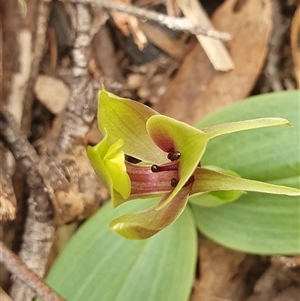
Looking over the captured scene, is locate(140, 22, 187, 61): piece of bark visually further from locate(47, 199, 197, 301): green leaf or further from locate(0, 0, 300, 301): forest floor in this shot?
locate(47, 199, 197, 301): green leaf

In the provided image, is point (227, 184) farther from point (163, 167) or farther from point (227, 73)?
point (227, 73)

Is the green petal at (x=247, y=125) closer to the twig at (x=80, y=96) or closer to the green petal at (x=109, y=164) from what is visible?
the green petal at (x=109, y=164)

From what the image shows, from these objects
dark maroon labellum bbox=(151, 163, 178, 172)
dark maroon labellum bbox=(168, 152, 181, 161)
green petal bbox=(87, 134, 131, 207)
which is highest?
green petal bbox=(87, 134, 131, 207)

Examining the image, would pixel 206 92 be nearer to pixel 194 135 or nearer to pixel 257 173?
pixel 257 173

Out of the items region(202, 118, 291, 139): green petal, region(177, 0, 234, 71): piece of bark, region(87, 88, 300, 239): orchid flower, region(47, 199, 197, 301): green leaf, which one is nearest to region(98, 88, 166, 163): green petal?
region(87, 88, 300, 239): orchid flower

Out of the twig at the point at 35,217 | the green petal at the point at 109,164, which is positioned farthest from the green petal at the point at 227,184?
the twig at the point at 35,217

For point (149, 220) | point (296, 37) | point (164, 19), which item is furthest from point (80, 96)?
point (296, 37)

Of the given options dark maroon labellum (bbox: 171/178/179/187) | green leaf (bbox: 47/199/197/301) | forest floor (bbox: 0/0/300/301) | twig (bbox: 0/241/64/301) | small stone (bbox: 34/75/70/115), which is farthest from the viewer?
small stone (bbox: 34/75/70/115)
